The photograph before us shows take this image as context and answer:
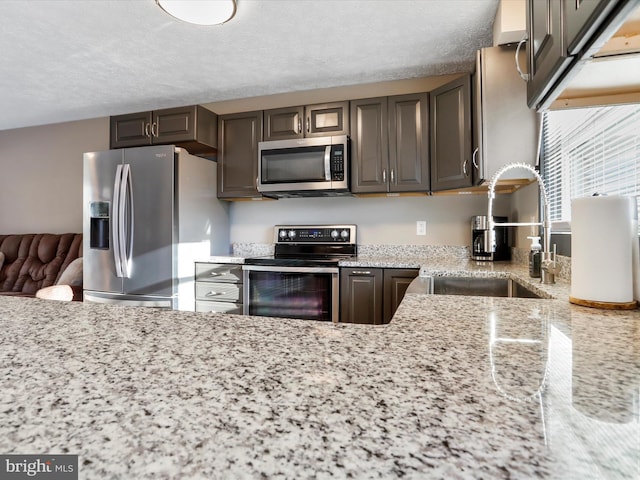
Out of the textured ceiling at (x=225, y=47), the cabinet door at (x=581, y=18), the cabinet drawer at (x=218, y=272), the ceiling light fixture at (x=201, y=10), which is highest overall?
the textured ceiling at (x=225, y=47)

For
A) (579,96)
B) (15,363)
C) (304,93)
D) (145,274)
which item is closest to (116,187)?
(145,274)

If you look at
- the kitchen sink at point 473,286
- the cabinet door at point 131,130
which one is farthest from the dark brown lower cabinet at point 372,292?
the cabinet door at point 131,130

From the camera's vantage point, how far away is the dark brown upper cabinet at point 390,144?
279 centimetres

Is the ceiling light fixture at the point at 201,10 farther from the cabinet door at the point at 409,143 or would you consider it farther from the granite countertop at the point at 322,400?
the granite countertop at the point at 322,400

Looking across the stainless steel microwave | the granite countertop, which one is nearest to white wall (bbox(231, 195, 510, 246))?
the stainless steel microwave

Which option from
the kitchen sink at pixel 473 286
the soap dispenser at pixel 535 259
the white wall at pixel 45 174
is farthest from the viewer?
the white wall at pixel 45 174

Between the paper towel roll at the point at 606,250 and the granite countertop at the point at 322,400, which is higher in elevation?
the paper towel roll at the point at 606,250

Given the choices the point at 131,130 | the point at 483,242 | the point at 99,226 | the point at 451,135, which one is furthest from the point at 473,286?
the point at 131,130

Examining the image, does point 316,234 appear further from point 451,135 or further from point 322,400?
point 322,400

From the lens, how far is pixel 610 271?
941 mm

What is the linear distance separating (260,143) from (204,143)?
→ 1.85 feet

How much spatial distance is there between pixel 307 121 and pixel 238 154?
71 centimetres

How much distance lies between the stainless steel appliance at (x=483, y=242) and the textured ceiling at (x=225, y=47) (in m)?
1.25

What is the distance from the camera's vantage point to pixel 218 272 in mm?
2990
